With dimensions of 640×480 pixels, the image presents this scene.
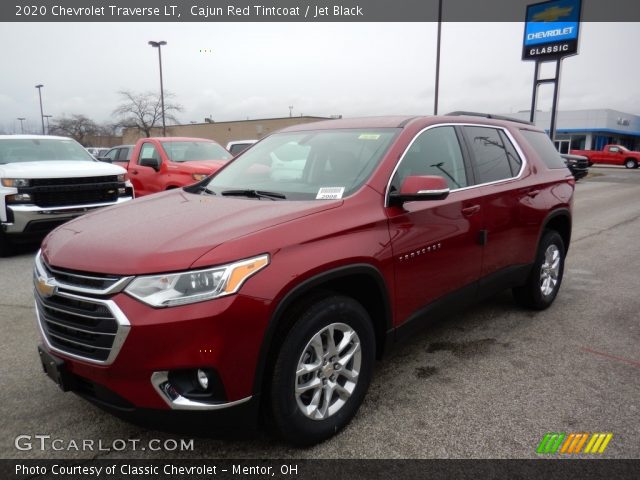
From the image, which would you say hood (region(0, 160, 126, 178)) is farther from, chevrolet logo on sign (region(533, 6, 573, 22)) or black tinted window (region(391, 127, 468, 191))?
chevrolet logo on sign (region(533, 6, 573, 22))

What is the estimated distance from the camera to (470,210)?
352cm

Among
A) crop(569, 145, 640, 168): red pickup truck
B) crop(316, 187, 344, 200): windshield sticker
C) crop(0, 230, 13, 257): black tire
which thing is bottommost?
crop(569, 145, 640, 168): red pickup truck

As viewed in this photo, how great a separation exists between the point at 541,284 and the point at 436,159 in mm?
2051

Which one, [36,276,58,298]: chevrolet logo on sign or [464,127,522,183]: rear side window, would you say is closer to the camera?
[36,276,58,298]: chevrolet logo on sign

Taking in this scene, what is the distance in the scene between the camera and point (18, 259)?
7.09m

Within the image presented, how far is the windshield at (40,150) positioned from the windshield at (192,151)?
150cm

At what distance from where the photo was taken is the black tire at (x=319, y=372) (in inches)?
91.8

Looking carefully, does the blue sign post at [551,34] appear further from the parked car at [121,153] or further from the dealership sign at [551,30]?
the parked car at [121,153]

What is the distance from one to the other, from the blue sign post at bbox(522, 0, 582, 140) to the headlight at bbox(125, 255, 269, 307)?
23.0 m

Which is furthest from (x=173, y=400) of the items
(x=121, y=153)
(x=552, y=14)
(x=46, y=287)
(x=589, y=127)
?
(x=589, y=127)

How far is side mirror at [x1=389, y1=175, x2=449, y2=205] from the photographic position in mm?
2797

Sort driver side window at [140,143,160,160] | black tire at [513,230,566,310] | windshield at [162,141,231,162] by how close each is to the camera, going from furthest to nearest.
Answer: driver side window at [140,143,160,160] → windshield at [162,141,231,162] → black tire at [513,230,566,310]

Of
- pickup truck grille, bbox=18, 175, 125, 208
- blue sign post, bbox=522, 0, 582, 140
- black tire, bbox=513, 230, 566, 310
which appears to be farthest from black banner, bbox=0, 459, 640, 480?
blue sign post, bbox=522, 0, 582, 140

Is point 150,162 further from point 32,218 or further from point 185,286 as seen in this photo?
point 185,286
